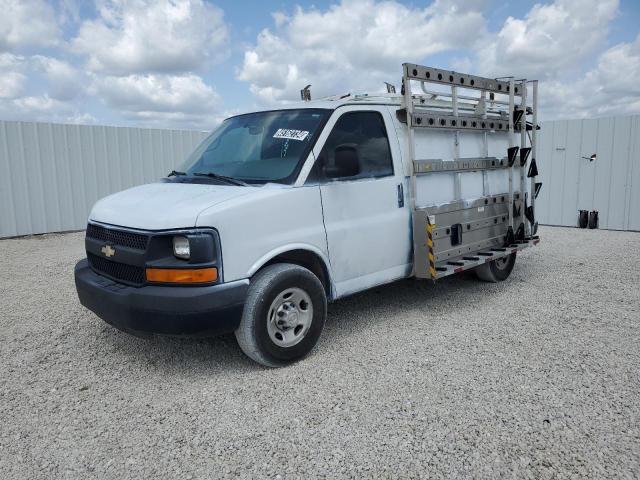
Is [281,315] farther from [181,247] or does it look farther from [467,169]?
[467,169]

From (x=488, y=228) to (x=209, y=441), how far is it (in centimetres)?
427

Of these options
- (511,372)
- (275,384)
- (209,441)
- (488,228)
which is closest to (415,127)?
(488,228)

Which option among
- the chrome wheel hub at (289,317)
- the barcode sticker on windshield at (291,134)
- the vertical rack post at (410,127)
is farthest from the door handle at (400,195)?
the chrome wheel hub at (289,317)

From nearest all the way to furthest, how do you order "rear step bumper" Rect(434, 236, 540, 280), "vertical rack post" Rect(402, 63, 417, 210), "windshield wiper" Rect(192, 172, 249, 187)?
"windshield wiper" Rect(192, 172, 249, 187)
"vertical rack post" Rect(402, 63, 417, 210)
"rear step bumper" Rect(434, 236, 540, 280)

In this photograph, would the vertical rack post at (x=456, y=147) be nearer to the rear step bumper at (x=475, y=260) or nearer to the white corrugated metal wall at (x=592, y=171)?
the rear step bumper at (x=475, y=260)

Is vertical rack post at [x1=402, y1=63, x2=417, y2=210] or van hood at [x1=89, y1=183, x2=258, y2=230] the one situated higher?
vertical rack post at [x1=402, y1=63, x2=417, y2=210]

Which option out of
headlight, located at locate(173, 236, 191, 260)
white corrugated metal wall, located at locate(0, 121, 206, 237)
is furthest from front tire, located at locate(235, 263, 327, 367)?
white corrugated metal wall, located at locate(0, 121, 206, 237)

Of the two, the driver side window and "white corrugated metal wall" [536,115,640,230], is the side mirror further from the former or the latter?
"white corrugated metal wall" [536,115,640,230]

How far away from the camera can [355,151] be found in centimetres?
426

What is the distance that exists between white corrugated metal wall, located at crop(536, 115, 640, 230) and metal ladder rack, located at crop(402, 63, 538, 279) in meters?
5.88

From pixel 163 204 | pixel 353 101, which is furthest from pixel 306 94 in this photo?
pixel 163 204

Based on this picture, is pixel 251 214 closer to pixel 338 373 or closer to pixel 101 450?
pixel 338 373

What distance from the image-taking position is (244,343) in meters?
3.76

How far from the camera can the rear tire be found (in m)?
6.43
